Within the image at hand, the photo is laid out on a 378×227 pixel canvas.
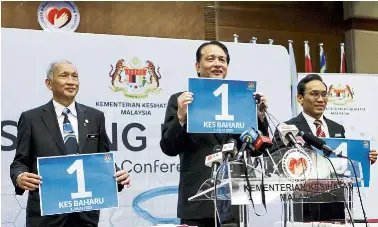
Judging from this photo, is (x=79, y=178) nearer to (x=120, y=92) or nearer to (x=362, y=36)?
(x=120, y=92)

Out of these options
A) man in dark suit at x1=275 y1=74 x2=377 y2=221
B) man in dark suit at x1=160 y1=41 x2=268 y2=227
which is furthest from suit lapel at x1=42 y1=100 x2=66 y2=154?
man in dark suit at x1=275 y1=74 x2=377 y2=221

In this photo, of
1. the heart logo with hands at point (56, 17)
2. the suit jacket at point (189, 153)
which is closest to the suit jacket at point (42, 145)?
the suit jacket at point (189, 153)

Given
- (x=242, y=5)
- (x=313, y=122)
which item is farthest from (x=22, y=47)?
(x=242, y=5)

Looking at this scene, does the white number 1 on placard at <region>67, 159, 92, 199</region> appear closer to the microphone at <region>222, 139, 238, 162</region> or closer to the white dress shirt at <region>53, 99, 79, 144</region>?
the white dress shirt at <region>53, 99, 79, 144</region>

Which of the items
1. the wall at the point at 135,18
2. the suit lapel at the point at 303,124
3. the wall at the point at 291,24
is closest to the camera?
the suit lapel at the point at 303,124

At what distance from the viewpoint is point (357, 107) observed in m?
5.70

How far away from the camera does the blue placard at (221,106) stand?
303 centimetres

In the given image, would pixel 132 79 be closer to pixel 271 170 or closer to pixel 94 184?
pixel 94 184

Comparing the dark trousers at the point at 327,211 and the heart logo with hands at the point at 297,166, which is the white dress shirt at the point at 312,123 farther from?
the heart logo with hands at the point at 297,166

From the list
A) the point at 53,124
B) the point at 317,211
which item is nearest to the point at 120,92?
the point at 53,124

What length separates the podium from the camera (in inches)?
93.4

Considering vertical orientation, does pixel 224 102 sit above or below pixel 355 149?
above

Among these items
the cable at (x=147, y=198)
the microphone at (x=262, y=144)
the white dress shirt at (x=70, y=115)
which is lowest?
the cable at (x=147, y=198)

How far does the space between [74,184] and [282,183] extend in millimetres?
1159
